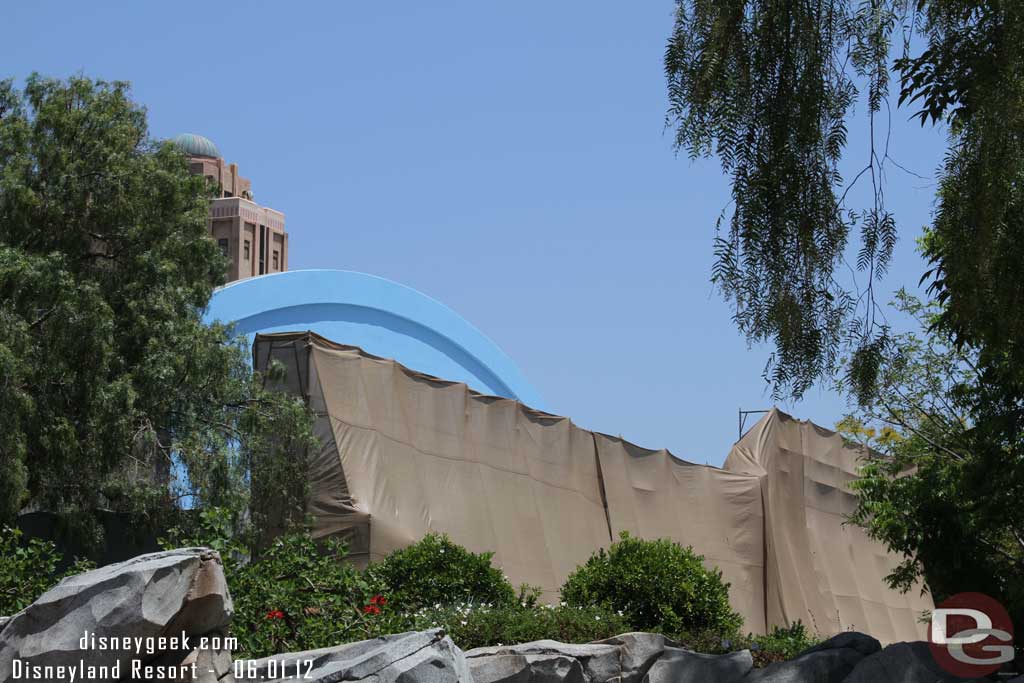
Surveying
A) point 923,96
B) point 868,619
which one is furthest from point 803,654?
point 868,619

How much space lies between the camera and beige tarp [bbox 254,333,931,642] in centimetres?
1474

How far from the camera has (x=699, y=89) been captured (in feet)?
21.8

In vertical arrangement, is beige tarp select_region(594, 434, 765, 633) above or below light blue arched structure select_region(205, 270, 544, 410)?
below

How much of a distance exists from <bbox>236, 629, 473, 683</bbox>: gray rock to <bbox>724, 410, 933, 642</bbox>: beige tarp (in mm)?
13800

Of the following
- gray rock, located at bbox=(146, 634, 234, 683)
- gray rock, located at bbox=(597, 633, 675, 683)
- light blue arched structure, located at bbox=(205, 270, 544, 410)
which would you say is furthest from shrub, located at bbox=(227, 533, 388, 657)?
light blue arched structure, located at bbox=(205, 270, 544, 410)

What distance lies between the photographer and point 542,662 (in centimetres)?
824

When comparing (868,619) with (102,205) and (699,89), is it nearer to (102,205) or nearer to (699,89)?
(102,205)

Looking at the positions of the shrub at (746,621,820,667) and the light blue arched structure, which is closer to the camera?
the shrub at (746,621,820,667)

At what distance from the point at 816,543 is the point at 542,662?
14146mm

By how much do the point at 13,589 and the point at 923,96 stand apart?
7.82m

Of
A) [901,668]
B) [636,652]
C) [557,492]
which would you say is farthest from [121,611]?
[557,492]

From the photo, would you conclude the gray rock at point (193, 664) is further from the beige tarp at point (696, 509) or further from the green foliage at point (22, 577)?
the beige tarp at point (696, 509)

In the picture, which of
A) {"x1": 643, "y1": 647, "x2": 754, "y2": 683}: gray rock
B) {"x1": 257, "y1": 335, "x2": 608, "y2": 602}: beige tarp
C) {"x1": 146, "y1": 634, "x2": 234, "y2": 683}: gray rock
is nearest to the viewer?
{"x1": 146, "y1": 634, "x2": 234, "y2": 683}: gray rock

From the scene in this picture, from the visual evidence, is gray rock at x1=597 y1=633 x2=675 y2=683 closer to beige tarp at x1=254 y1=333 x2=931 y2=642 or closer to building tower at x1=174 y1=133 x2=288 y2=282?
beige tarp at x1=254 y1=333 x2=931 y2=642
